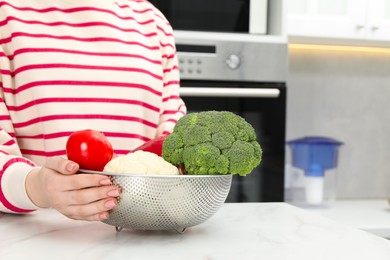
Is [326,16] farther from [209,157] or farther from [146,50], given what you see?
[209,157]

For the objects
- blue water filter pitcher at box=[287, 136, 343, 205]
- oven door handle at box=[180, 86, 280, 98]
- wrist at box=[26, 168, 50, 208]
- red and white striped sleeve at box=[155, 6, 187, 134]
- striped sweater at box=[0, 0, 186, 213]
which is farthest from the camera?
blue water filter pitcher at box=[287, 136, 343, 205]

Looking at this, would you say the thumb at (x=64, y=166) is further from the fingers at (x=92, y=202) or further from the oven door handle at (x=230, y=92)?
the oven door handle at (x=230, y=92)

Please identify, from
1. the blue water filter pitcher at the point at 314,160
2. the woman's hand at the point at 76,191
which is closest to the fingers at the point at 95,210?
the woman's hand at the point at 76,191

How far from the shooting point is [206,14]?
1884 millimetres

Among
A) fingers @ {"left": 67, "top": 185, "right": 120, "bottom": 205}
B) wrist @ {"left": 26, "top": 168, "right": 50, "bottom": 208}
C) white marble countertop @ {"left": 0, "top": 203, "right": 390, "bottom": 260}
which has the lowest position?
white marble countertop @ {"left": 0, "top": 203, "right": 390, "bottom": 260}

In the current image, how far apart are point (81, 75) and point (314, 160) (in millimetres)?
1265

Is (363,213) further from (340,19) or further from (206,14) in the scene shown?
(206,14)

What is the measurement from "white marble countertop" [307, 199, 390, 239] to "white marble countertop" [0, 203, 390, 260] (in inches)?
42.9

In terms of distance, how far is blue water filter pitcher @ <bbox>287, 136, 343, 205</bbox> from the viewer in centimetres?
223

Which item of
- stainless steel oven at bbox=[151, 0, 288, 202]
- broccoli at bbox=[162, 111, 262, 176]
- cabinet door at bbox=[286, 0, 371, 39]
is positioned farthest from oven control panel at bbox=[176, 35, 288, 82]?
broccoli at bbox=[162, 111, 262, 176]

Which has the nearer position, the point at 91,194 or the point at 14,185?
the point at 91,194

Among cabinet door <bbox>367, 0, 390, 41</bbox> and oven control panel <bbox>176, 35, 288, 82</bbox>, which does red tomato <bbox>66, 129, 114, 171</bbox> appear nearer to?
oven control panel <bbox>176, 35, 288, 82</bbox>

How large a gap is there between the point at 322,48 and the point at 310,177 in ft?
2.00

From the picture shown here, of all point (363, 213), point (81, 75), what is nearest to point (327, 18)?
point (363, 213)
